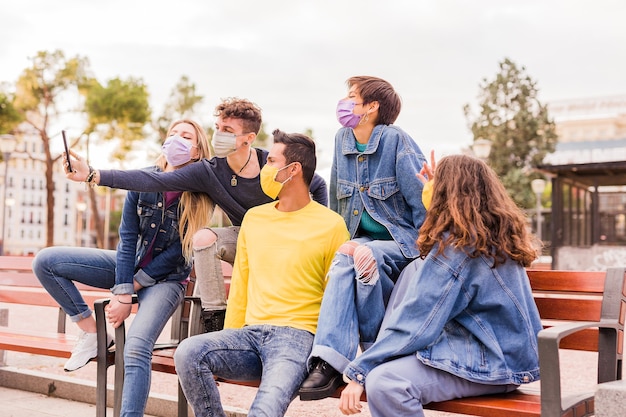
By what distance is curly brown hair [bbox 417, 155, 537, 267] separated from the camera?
311 cm

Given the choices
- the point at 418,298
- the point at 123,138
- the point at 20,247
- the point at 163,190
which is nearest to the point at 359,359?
the point at 418,298

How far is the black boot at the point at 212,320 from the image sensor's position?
13.8 feet

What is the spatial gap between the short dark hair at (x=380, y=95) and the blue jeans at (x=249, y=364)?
1.28 meters

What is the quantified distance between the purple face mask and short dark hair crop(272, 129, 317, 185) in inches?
9.2

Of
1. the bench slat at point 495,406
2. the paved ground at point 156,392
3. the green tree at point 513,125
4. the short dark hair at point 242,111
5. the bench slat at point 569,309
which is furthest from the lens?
the green tree at point 513,125

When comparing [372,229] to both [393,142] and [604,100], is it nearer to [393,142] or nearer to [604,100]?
[393,142]

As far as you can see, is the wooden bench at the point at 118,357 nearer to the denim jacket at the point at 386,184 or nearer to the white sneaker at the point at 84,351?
the white sneaker at the point at 84,351

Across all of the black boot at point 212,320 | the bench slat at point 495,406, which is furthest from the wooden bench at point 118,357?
Answer: the bench slat at point 495,406

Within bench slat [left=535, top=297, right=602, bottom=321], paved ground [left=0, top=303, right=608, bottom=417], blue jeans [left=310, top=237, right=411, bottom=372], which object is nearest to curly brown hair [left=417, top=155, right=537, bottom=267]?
blue jeans [left=310, top=237, right=411, bottom=372]

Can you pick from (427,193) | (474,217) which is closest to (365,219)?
(427,193)

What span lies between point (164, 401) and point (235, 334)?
1963mm

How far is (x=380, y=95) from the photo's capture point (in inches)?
160

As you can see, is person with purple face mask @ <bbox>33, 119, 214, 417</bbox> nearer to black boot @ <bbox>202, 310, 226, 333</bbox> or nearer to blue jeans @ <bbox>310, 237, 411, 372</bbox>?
black boot @ <bbox>202, 310, 226, 333</bbox>

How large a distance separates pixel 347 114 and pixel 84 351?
2059mm
